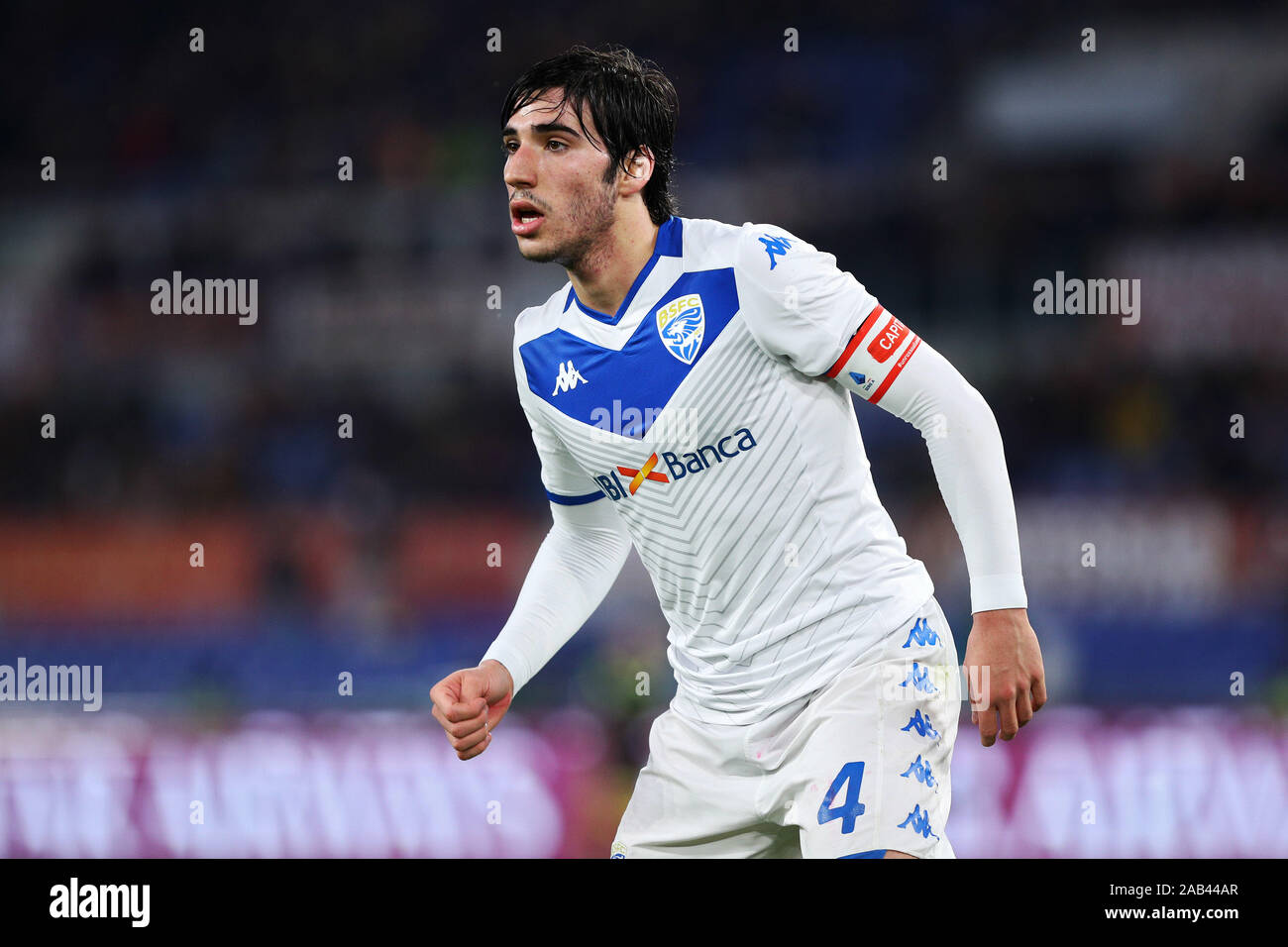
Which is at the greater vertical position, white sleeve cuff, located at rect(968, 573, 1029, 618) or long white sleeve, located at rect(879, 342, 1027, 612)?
long white sleeve, located at rect(879, 342, 1027, 612)

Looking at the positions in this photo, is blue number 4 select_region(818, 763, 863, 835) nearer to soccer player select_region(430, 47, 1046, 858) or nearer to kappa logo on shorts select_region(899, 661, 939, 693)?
soccer player select_region(430, 47, 1046, 858)

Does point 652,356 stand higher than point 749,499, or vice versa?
point 652,356

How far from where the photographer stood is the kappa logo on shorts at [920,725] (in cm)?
284

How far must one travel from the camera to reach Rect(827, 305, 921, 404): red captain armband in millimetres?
2842

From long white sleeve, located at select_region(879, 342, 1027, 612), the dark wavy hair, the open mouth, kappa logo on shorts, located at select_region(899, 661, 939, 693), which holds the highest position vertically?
the dark wavy hair

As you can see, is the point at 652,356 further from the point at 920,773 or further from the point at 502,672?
the point at 920,773

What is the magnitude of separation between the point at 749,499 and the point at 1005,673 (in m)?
0.64

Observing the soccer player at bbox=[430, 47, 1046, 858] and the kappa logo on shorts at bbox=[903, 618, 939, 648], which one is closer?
the soccer player at bbox=[430, 47, 1046, 858]

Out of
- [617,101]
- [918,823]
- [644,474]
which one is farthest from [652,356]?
[918,823]

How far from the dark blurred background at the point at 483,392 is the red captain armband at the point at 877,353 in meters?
3.99

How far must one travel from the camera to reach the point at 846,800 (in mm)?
2783

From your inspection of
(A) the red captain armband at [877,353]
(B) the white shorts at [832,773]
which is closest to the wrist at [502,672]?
(B) the white shorts at [832,773]

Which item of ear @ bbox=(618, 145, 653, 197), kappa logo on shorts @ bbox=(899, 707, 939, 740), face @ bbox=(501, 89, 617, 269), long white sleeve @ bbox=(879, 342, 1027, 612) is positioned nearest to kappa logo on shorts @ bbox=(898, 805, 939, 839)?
kappa logo on shorts @ bbox=(899, 707, 939, 740)

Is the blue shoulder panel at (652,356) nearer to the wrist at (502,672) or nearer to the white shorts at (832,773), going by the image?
the wrist at (502,672)
